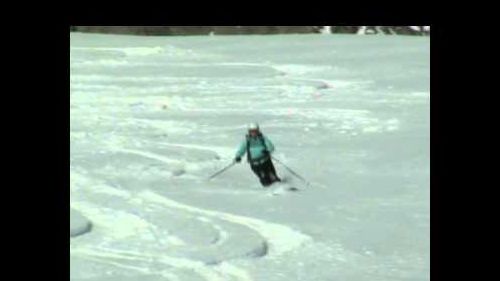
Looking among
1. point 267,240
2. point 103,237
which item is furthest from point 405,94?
point 103,237

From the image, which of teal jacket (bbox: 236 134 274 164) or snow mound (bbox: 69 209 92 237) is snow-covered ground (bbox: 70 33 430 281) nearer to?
snow mound (bbox: 69 209 92 237)

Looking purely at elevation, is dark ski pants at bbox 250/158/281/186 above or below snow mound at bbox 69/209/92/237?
above

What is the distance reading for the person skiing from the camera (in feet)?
10.3

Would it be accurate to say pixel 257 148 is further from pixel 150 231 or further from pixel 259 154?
pixel 150 231

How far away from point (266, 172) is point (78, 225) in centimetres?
78

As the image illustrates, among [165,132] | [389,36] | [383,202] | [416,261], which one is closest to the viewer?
[416,261]

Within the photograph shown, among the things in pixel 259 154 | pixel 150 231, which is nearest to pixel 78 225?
pixel 150 231

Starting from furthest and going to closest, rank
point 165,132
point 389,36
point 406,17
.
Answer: point 389,36 < point 165,132 < point 406,17

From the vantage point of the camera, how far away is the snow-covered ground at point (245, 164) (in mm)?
2611

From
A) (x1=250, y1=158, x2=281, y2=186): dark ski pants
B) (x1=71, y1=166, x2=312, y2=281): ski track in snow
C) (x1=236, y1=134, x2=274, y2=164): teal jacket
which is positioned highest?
(x1=236, y1=134, x2=274, y2=164): teal jacket

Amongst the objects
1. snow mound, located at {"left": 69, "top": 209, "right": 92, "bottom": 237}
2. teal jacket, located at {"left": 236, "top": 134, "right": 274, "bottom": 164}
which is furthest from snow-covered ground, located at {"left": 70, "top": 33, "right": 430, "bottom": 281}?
teal jacket, located at {"left": 236, "top": 134, "right": 274, "bottom": 164}
